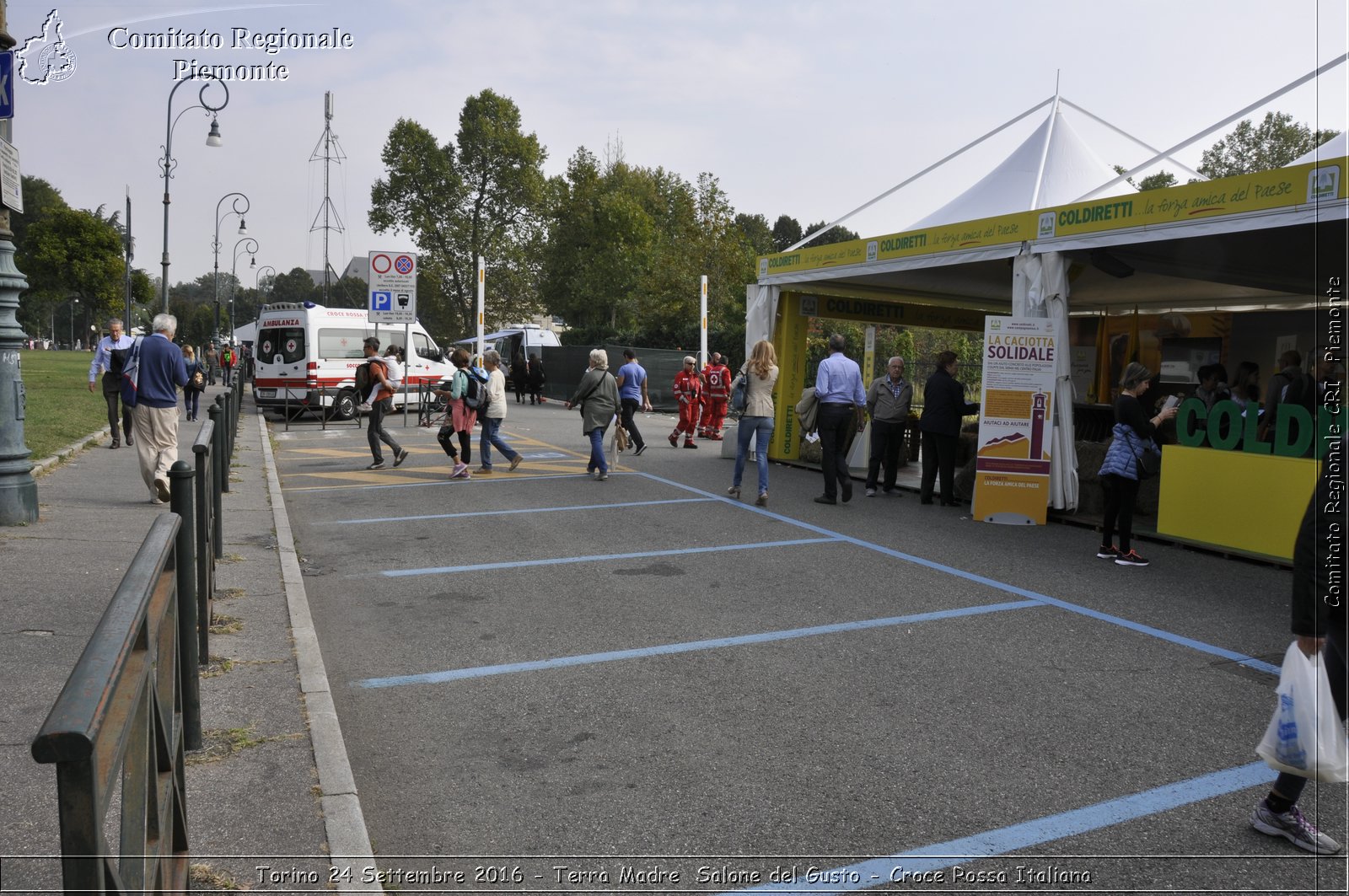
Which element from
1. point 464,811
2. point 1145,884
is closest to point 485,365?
point 464,811

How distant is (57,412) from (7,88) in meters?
14.0

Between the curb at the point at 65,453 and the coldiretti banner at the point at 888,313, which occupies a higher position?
the coldiretti banner at the point at 888,313

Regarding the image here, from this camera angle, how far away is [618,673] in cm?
550

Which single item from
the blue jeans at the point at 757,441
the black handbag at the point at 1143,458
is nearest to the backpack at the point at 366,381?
the blue jeans at the point at 757,441

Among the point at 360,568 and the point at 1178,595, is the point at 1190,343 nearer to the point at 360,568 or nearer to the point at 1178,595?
the point at 1178,595

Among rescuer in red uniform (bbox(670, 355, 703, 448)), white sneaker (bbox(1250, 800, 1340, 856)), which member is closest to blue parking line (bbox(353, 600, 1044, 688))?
white sneaker (bbox(1250, 800, 1340, 856))

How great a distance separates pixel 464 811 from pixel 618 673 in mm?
1749

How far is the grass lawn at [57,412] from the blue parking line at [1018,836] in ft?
28.2

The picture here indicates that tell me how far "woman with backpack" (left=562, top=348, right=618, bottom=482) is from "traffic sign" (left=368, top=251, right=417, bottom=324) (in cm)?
873

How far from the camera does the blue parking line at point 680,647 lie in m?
5.43

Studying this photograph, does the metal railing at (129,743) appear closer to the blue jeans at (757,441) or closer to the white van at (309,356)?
the blue jeans at (757,441)

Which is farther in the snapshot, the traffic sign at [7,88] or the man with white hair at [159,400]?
the man with white hair at [159,400]

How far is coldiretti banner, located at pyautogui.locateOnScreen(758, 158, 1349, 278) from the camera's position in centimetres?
823

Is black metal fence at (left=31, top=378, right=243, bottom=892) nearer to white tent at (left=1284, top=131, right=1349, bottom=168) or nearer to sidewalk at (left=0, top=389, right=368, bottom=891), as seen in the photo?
sidewalk at (left=0, top=389, right=368, bottom=891)
